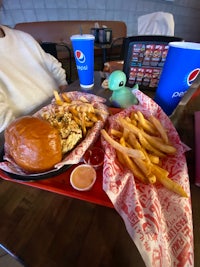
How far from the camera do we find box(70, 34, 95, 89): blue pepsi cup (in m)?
0.92

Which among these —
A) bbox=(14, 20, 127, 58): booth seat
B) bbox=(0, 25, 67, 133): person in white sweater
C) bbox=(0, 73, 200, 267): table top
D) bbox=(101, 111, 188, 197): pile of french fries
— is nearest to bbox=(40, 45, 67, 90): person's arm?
bbox=(0, 25, 67, 133): person in white sweater

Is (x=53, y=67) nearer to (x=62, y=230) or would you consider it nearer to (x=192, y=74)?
(x=192, y=74)

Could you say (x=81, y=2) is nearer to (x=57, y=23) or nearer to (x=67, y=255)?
(x=57, y=23)

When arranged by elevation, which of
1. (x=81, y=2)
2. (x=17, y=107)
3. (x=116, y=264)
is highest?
(x=81, y=2)

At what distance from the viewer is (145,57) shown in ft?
3.04

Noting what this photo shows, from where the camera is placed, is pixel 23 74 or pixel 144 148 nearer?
pixel 144 148

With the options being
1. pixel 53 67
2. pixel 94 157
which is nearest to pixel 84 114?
pixel 94 157

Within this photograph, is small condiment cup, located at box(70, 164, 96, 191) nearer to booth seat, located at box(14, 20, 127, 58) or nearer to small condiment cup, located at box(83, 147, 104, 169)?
small condiment cup, located at box(83, 147, 104, 169)

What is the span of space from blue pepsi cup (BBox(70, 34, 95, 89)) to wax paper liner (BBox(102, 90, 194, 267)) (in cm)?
71

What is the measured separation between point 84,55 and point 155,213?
95 cm

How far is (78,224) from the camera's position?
452 mm

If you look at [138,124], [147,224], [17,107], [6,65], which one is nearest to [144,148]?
[138,124]

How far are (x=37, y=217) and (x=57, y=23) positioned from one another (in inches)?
169

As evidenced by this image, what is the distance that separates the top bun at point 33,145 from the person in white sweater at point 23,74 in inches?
20.1
